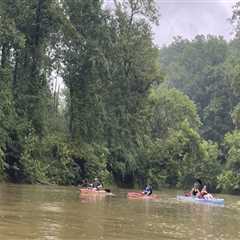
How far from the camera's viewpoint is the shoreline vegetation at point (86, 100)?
43594 millimetres

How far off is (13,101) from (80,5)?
1150cm

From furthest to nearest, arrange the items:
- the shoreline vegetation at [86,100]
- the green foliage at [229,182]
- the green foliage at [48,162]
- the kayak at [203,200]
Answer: the green foliage at [229,182] < the shoreline vegetation at [86,100] < the green foliage at [48,162] < the kayak at [203,200]

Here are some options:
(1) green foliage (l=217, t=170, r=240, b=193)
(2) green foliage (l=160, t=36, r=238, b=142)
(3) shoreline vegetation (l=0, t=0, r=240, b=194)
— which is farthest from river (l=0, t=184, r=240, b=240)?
(2) green foliage (l=160, t=36, r=238, b=142)

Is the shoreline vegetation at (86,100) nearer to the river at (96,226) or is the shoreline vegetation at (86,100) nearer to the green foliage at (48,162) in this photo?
the green foliage at (48,162)

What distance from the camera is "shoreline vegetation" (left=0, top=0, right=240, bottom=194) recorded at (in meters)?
43.6

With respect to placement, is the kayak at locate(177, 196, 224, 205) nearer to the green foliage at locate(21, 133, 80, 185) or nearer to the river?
Result: the green foliage at locate(21, 133, 80, 185)

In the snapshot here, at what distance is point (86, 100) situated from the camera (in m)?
49.6

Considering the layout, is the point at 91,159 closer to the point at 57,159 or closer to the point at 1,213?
the point at 57,159

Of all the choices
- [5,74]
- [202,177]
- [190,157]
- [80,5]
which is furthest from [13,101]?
[202,177]

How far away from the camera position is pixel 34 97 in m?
45.4

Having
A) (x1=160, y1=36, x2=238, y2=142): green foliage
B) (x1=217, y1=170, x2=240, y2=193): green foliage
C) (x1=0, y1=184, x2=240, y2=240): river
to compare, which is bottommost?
(x1=0, y1=184, x2=240, y2=240): river

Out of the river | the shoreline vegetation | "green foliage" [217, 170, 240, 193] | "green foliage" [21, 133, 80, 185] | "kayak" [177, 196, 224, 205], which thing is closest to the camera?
the river

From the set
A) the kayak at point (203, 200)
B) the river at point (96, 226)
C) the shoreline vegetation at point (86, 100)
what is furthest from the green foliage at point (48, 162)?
the river at point (96, 226)

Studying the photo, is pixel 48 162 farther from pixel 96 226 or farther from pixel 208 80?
pixel 208 80
